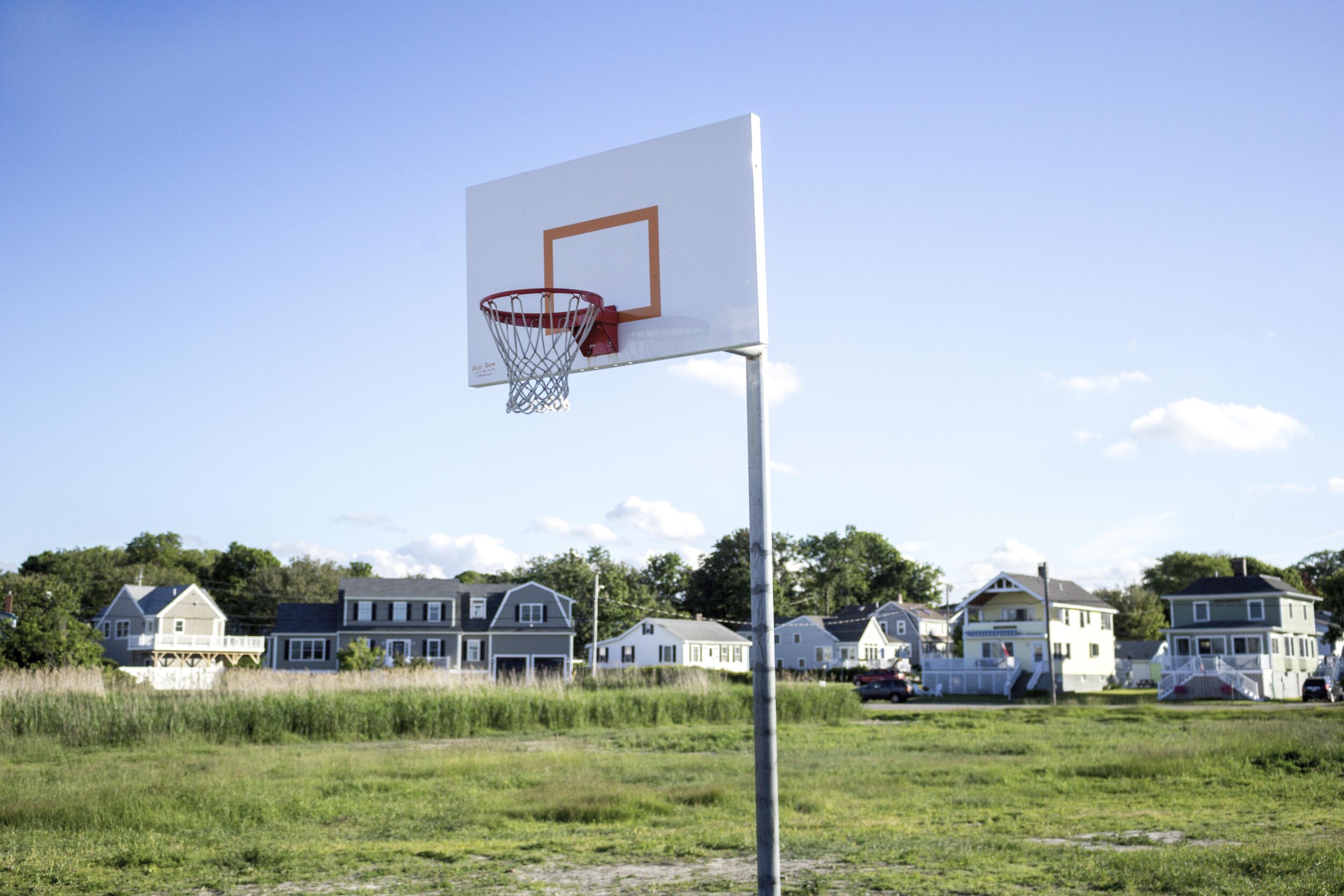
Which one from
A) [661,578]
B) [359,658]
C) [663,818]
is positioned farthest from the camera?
[661,578]

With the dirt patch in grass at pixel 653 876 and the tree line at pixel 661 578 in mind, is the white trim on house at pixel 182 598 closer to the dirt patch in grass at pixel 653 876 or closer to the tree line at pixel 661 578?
the tree line at pixel 661 578

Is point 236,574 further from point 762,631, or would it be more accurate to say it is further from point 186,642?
point 762,631

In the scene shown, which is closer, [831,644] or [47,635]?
[47,635]

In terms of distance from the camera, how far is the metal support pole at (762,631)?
687cm

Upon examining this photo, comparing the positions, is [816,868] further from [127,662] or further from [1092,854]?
[127,662]

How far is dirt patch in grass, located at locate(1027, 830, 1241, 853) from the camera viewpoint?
1039 cm

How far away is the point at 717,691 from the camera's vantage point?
33.7 meters

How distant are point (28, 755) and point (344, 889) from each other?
1530cm

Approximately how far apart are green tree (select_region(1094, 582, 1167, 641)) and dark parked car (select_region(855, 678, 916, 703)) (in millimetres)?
42748

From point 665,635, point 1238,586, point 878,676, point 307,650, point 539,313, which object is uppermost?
point 539,313

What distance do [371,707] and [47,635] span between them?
14247mm

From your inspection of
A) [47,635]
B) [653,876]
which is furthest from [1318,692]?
[47,635]

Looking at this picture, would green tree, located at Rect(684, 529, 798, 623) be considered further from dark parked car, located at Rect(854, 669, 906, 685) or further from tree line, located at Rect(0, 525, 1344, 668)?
dark parked car, located at Rect(854, 669, 906, 685)

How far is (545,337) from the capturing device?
8391 millimetres
